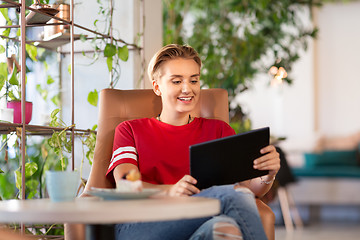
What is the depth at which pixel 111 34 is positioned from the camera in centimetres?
287

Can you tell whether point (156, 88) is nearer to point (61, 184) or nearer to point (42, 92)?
point (61, 184)

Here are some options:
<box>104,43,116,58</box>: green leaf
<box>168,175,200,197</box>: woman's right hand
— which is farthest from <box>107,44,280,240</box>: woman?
<box>104,43,116,58</box>: green leaf

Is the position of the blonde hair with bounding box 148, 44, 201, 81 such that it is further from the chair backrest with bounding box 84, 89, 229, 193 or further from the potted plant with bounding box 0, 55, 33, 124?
the potted plant with bounding box 0, 55, 33, 124

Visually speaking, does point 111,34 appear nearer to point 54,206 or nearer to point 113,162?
point 113,162

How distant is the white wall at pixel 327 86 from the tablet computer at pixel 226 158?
551 cm

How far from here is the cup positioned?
1.35 meters

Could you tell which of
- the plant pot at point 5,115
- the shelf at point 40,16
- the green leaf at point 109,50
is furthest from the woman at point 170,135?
the green leaf at point 109,50

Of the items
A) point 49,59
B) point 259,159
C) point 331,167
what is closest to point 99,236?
point 259,159

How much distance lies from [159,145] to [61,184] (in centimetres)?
68

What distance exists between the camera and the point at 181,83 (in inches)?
78.0

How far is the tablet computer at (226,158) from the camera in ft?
4.91

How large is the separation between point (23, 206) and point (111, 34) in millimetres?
1741

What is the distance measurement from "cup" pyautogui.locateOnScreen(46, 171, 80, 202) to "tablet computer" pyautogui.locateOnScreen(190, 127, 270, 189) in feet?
1.12

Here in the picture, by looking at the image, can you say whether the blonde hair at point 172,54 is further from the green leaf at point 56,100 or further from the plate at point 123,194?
the green leaf at point 56,100
